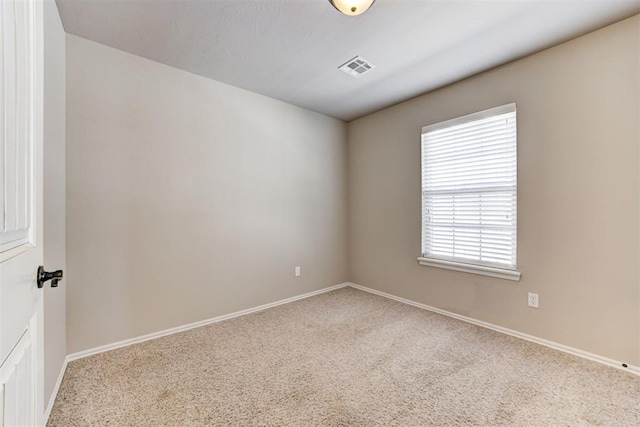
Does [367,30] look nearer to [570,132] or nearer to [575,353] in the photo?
[570,132]

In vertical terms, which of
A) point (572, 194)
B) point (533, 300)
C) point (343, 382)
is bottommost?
point (343, 382)

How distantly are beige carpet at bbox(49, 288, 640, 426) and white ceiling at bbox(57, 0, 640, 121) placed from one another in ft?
8.38

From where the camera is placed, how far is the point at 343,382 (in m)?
1.88

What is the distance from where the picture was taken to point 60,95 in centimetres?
200

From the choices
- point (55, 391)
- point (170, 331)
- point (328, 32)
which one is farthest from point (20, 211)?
point (170, 331)

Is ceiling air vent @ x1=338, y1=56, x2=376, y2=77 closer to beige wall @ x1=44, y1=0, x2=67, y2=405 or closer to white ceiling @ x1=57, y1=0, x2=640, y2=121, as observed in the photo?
white ceiling @ x1=57, y1=0, x2=640, y2=121

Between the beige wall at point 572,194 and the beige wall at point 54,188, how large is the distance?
334 centimetres

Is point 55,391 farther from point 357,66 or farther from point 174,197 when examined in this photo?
point 357,66

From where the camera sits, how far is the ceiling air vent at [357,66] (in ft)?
8.36

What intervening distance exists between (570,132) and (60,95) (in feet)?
13.0

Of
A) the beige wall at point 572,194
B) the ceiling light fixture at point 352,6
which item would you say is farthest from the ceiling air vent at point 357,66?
the beige wall at point 572,194

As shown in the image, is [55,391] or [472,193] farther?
[472,193]

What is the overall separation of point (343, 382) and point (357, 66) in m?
2.69

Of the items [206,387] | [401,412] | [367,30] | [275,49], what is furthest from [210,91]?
[401,412]
